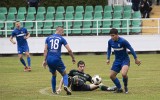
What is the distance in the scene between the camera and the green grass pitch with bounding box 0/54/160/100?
61.0 ft

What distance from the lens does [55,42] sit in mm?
18969

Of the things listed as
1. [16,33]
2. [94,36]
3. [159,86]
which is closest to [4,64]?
[16,33]

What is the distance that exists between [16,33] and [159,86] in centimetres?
935

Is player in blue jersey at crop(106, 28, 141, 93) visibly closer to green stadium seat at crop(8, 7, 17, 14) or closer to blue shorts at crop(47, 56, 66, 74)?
blue shorts at crop(47, 56, 66, 74)

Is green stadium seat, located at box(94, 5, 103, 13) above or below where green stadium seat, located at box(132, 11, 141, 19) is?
above

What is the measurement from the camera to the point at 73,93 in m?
19.7

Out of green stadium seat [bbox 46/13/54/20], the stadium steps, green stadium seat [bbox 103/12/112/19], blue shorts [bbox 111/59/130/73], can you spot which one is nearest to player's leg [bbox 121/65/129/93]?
blue shorts [bbox 111/59/130/73]

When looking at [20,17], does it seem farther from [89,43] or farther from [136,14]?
[136,14]

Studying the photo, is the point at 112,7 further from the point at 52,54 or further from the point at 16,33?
the point at 52,54

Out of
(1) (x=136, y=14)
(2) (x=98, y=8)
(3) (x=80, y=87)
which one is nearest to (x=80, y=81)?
(3) (x=80, y=87)

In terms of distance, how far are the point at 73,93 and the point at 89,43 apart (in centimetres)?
1930

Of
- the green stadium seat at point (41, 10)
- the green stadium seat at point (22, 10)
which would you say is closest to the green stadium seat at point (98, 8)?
the green stadium seat at point (41, 10)

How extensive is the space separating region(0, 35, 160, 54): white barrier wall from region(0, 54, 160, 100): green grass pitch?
3.50 m

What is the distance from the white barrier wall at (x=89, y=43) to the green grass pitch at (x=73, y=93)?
11.5 feet
